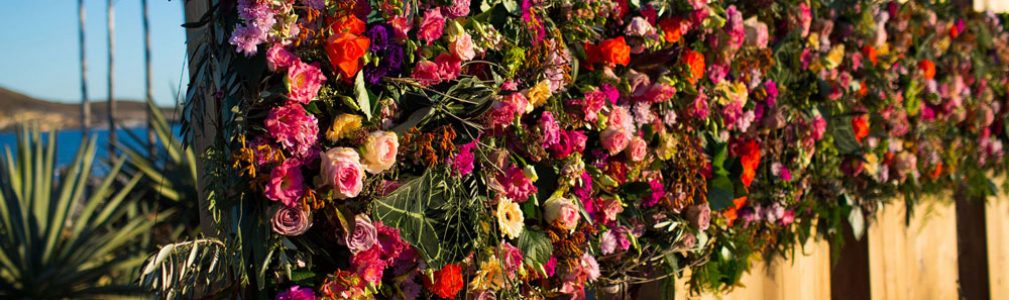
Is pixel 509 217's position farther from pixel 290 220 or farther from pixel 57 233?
pixel 57 233

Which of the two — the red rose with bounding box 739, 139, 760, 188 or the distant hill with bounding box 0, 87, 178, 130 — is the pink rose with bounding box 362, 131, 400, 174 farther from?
the distant hill with bounding box 0, 87, 178, 130

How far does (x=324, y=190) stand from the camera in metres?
1.47

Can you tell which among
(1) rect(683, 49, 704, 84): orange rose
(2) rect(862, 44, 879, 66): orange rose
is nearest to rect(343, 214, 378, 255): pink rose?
(1) rect(683, 49, 704, 84): orange rose

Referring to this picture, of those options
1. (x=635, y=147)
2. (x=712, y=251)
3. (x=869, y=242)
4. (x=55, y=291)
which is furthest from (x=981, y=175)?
(x=55, y=291)

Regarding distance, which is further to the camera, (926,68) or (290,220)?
(926,68)

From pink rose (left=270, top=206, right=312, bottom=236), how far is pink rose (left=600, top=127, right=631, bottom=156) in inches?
28.1

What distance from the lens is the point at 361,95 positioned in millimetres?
1471

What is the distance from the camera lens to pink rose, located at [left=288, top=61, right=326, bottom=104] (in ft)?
4.60

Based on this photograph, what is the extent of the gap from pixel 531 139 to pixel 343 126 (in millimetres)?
430

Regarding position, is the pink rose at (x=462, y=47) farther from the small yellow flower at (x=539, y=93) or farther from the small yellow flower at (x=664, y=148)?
the small yellow flower at (x=664, y=148)

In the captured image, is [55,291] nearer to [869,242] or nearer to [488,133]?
[488,133]

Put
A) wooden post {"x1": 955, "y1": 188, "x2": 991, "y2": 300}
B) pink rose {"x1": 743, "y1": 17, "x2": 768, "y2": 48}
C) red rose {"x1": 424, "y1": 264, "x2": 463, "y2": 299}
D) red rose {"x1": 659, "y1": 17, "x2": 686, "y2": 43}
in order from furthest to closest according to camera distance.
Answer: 1. wooden post {"x1": 955, "y1": 188, "x2": 991, "y2": 300}
2. pink rose {"x1": 743, "y1": 17, "x2": 768, "y2": 48}
3. red rose {"x1": 659, "y1": 17, "x2": 686, "y2": 43}
4. red rose {"x1": 424, "y1": 264, "x2": 463, "y2": 299}

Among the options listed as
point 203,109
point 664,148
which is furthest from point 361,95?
point 664,148

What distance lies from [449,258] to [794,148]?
135cm
